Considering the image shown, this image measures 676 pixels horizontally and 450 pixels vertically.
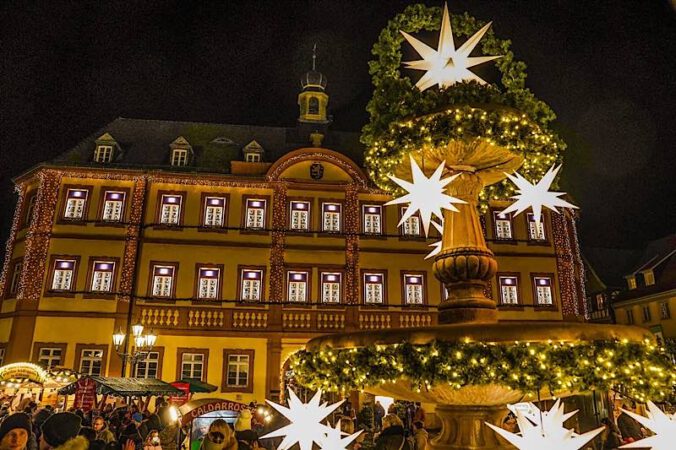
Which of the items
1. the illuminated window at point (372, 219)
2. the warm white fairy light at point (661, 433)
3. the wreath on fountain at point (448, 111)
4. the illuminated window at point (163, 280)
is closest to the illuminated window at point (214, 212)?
the illuminated window at point (163, 280)

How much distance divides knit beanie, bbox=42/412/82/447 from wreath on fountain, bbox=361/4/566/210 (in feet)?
13.3

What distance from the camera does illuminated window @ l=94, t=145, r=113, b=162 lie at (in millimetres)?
23172

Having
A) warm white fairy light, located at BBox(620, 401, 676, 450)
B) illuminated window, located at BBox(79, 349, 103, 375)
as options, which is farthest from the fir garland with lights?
illuminated window, located at BBox(79, 349, 103, 375)

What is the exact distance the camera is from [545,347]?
121 inches

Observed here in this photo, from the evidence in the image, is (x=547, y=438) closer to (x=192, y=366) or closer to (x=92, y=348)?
(x=192, y=366)

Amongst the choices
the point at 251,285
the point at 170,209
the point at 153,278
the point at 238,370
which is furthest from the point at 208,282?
the point at 238,370

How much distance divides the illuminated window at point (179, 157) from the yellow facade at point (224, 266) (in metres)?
1.53

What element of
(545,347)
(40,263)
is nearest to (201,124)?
(40,263)

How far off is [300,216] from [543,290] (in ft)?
37.8

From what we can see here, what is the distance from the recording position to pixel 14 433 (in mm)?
4129

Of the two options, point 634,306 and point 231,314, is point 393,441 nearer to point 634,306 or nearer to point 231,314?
point 231,314

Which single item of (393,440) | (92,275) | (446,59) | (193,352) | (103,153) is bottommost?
(393,440)

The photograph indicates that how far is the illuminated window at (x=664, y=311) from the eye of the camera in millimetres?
33344

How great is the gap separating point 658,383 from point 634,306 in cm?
3896
